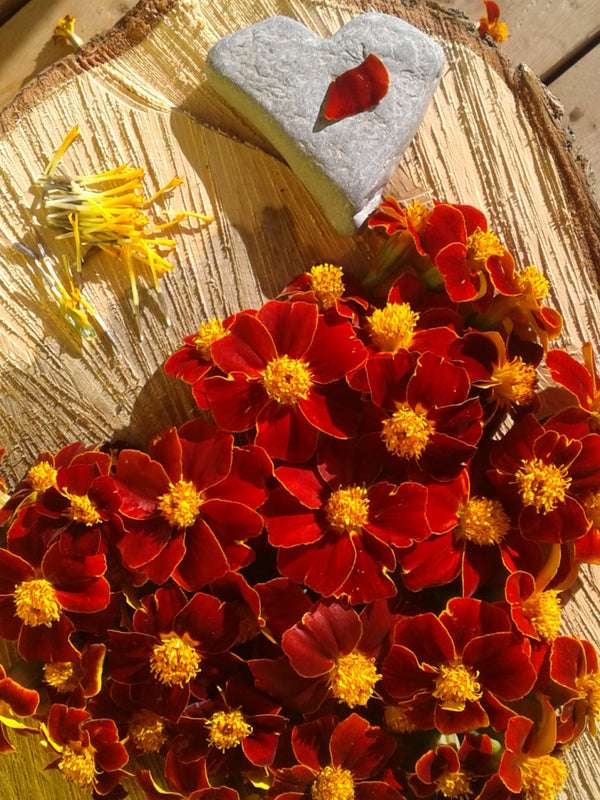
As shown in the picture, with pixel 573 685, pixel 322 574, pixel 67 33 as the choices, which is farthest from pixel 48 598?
pixel 67 33

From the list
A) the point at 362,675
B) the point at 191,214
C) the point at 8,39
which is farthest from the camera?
the point at 8,39

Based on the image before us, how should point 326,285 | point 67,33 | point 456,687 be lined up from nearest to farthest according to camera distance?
1. point 456,687
2. point 326,285
3. point 67,33

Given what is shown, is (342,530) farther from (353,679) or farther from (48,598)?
(48,598)

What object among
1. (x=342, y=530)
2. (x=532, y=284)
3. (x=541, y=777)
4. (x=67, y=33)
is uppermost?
(x=67, y=33)

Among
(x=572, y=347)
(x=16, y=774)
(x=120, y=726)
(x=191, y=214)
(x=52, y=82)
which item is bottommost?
(x=16, y=774)

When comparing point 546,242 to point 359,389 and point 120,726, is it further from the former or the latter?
point 120,726

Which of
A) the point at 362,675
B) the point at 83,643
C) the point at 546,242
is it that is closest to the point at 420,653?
the point at 362,675
